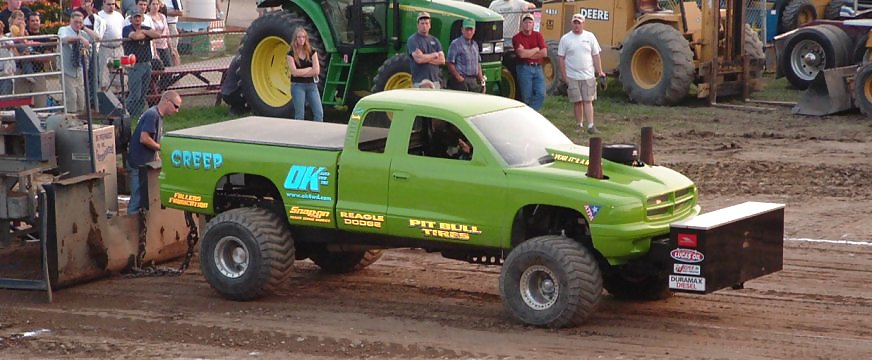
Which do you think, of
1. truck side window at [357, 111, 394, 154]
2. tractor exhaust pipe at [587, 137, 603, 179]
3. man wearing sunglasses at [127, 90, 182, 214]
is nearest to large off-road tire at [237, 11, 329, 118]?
man wearing sunglasses at [127, 90, 182, 214]

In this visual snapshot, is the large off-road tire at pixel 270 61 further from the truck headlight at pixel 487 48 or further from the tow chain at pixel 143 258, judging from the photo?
the tow chain at pixel 143 258

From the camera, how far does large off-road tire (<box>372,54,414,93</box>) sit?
62.0 feet

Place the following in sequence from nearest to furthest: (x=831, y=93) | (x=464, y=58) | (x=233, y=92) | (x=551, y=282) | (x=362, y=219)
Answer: (x=551, y=282)
(x=362, y=219)
(x=464, y=58)
(x=831, y=93)
(x=233, y=92)

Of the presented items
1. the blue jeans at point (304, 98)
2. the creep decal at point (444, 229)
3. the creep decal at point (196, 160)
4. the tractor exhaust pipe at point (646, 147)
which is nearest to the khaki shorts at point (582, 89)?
the blue jeans at point (304, 98)

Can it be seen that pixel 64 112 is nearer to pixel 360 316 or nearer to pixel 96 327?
pixel 96 327

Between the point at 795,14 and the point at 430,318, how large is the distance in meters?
18.6

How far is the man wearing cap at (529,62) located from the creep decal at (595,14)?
3943mm

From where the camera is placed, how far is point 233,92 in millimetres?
21203

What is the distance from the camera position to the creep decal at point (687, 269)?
9844 millimetres

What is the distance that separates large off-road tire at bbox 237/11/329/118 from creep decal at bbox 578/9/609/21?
18.6 feet

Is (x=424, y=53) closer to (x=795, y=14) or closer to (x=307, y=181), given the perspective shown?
(x=307, y=181)

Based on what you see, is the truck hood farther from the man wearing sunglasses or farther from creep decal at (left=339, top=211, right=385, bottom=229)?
the man wearing sunglasses

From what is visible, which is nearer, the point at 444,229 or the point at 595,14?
the point at 444,229

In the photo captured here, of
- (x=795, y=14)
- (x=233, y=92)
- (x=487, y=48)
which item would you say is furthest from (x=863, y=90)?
(x=233, y=92)
